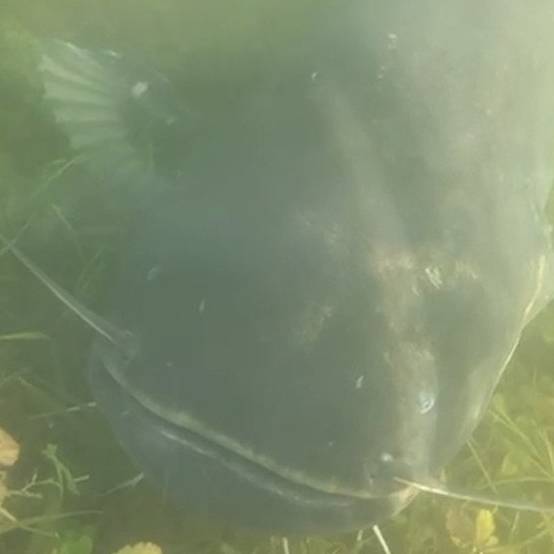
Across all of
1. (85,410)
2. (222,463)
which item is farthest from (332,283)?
(85,410)

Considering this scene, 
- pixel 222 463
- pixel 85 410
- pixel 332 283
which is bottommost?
pixel 85 410

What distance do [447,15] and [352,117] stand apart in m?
0.35

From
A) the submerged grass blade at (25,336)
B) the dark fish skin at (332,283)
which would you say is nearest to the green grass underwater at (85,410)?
the submerged grass blade at (25,336)

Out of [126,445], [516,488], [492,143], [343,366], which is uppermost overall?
[492,143]

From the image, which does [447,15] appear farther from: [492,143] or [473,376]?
[473,376]

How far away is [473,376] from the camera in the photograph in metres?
1.71

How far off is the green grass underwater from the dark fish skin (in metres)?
0.36

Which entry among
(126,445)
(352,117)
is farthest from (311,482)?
(352,117)

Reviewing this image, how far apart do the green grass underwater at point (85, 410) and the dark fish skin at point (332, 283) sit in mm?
358

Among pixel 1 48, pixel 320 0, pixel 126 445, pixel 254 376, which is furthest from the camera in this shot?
pixel 1 48

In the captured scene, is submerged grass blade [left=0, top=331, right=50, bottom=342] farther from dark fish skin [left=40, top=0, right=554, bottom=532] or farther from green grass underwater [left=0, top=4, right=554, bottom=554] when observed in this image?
dark fish skin [left=40, top=0, right=554, bottom=532]

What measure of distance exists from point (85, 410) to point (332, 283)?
83cm

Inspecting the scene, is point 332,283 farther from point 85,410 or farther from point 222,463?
point 85,410

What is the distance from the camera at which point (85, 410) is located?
7.23 feet
